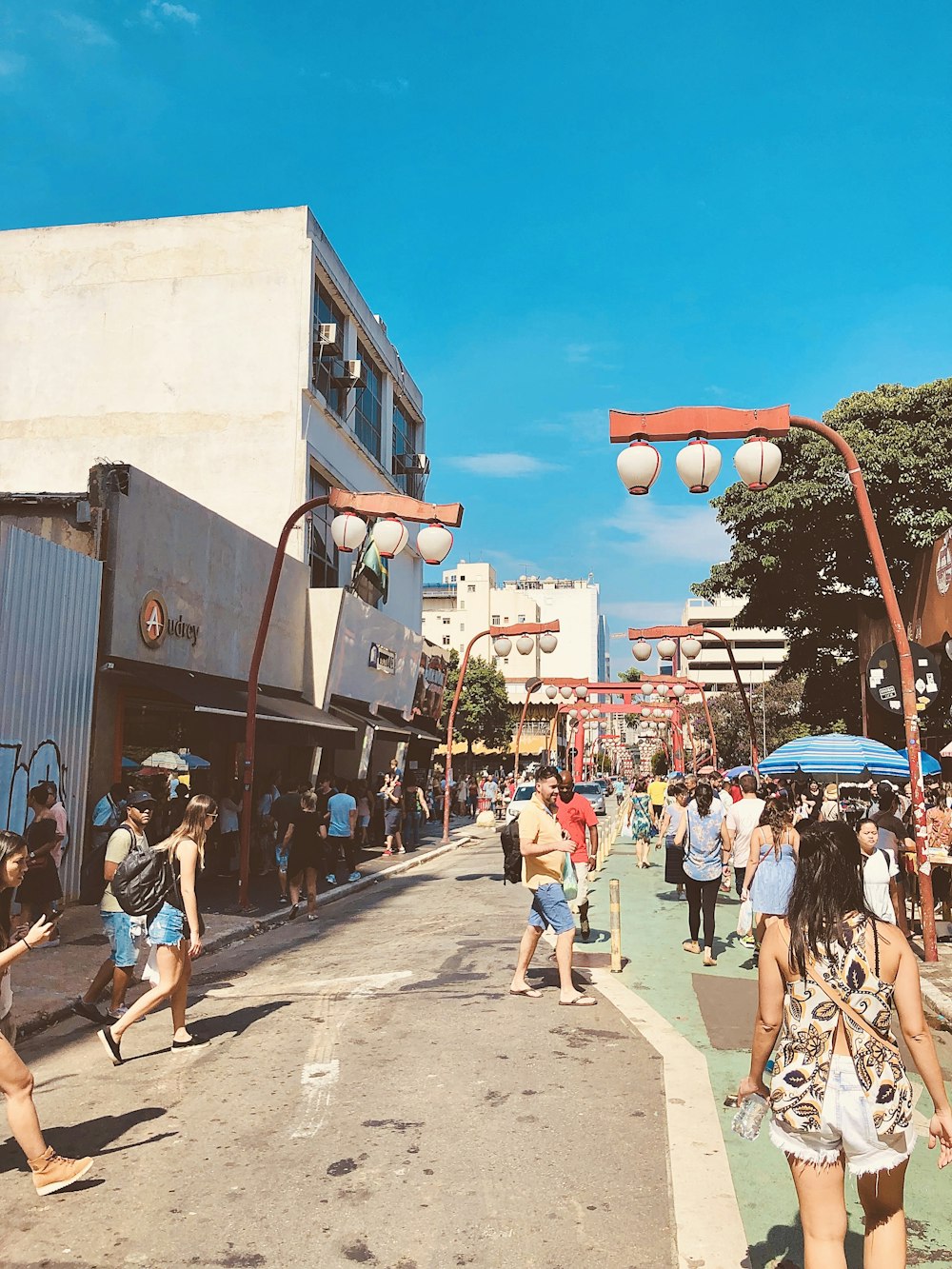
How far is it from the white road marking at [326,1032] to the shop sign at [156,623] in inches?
303

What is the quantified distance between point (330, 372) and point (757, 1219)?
26.4 metres

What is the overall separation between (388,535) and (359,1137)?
408 inches

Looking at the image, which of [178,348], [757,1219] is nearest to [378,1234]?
[757,1219]

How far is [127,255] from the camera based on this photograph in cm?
2642

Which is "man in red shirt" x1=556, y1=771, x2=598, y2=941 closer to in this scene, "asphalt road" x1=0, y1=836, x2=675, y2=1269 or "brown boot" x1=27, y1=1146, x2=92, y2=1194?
"asphalt road" x1=0, y1=836, x2=675, y2=1269

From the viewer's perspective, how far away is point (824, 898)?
10.9ft

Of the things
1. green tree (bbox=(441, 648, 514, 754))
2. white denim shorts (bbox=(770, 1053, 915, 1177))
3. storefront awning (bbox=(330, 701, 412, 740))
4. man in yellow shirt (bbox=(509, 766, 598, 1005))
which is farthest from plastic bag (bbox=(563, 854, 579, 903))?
green tree (bbox=(441, 648, 514, 754))

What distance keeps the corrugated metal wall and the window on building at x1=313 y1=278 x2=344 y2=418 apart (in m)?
14.4

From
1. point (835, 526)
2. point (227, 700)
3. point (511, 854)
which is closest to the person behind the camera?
point (511, 854)

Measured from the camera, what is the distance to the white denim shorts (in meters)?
3.08

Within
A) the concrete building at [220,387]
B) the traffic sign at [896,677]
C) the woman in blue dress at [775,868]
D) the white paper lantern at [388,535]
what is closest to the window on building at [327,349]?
the concrete building at [220,387]

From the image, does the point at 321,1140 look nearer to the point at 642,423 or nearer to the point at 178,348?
the point at 642,423

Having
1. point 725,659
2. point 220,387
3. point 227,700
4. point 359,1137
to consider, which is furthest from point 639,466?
point 725,659

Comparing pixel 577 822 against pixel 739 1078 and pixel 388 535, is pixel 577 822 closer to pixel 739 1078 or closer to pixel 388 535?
pixel 739 1078
